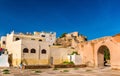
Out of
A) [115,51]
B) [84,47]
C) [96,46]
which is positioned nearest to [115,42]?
[115,51]

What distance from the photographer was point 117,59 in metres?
29.4

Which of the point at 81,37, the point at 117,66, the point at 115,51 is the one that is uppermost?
the point at 81,37

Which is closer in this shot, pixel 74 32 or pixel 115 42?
pixel 115 42

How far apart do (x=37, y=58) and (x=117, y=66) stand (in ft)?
51.5

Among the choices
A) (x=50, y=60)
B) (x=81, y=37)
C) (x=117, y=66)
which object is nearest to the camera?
(x=117, y=66)

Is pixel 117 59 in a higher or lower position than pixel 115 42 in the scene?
lower

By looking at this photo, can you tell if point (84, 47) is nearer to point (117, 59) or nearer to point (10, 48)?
point (117, 59)

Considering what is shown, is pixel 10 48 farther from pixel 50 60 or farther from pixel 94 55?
pixel 94 55

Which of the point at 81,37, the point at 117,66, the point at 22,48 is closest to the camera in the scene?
the point at 117,66

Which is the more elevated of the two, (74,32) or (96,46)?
(74,32)

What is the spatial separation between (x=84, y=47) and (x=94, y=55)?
11.4 ft

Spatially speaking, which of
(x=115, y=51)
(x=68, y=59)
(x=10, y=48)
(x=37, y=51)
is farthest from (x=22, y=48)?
(x=115, y=51)

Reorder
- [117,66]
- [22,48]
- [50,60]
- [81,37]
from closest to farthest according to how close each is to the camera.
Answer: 1. [117,66]
2. [22,48]
3. [50,60]
4. [81,37]

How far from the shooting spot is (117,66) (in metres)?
29.2
